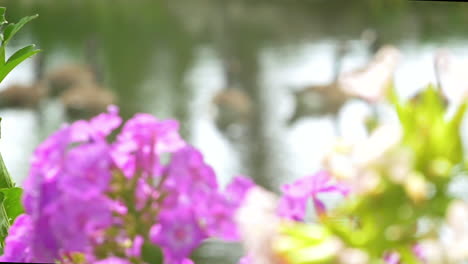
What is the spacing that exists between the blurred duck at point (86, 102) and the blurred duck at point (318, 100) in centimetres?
225

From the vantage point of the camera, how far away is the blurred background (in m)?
8.73

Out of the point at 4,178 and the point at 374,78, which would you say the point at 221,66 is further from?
the point at 374,78

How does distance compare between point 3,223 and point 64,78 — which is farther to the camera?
point 64,78

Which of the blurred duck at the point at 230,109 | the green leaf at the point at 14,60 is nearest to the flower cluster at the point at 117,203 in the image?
the green leaf at the point at 14,60

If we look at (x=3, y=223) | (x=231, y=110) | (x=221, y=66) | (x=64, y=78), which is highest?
(x=221, y=66)

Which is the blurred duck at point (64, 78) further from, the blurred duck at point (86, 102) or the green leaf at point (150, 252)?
the green leaf at point (150, 252)

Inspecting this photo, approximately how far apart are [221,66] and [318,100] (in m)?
2.42

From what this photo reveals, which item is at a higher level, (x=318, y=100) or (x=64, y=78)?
(x=64, y=78)

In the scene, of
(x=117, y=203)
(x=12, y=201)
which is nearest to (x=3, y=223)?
(x=12, y=201)

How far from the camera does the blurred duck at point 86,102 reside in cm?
1012

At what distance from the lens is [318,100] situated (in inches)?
416

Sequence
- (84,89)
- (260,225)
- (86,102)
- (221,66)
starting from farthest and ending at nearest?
(221,66)
(84,89)
(86,102)
(260,225)

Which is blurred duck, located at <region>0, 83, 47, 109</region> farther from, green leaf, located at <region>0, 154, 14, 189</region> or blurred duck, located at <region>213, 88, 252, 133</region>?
green leaf, located at <region>0, 154, 14, 189</region>

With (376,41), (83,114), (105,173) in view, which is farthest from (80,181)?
(376,41)
